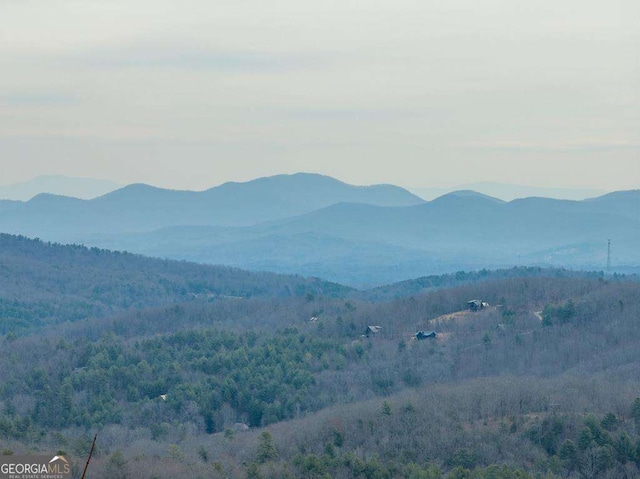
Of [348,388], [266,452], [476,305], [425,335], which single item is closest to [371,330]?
[425,335]

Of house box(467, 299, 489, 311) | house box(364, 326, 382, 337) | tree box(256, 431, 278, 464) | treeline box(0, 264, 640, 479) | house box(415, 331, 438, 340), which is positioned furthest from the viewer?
house box(467, 299, 489, 311)

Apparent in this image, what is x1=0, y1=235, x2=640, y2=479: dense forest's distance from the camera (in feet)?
206

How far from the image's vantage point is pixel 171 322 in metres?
143

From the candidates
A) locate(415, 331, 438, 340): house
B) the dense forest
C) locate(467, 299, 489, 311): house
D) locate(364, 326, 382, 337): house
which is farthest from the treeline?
locate(415, 331, 438, 340): house

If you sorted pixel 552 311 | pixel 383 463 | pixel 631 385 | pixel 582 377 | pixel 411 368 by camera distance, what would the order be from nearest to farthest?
pixel 383 463 < pixel 631 385 < pixel 582 377 < pixel 411 368 < pixel 552 311

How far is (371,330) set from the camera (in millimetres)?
116250

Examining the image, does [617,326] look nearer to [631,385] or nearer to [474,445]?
[631,385]

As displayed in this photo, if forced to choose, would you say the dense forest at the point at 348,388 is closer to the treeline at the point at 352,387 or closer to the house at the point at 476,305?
the treeline at the point at 352,387

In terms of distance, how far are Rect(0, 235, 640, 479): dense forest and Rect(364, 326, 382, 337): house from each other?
2.02 feet

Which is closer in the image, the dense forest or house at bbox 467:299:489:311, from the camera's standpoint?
the dense forest

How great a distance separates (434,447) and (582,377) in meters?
21.4

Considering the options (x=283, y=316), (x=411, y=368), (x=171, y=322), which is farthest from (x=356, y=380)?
(x=171, y=322)

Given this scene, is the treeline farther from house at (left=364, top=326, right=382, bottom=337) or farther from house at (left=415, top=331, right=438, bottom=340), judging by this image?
house at (left=415, top=331, right=438, bottom=340)

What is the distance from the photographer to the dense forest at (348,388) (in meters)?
62.9
